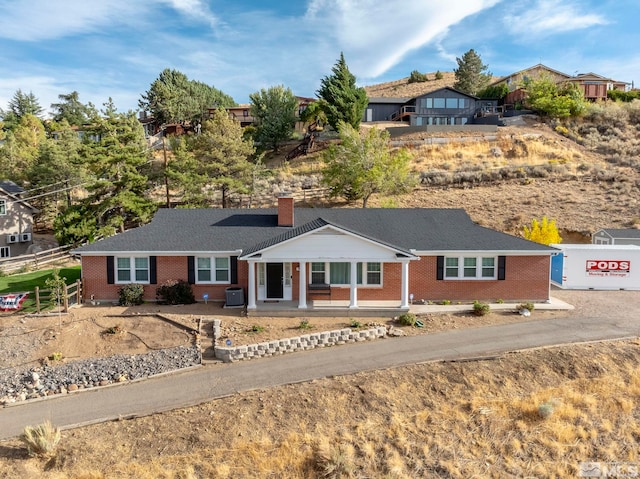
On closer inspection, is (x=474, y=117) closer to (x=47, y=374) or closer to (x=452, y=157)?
(x=452, y=157)

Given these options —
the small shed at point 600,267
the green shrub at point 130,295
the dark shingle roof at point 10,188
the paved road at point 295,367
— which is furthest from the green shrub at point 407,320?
the dark shingle roof at point 10,188

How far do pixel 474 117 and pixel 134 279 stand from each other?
60.2 metres

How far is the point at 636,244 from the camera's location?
28.9 metres

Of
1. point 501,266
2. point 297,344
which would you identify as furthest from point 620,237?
point 297,344

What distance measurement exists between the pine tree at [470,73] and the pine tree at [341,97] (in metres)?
39.3

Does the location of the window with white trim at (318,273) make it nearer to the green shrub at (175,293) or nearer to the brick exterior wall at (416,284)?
the brick exterior wall at (416,284)

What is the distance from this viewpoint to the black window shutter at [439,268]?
70.7 feet

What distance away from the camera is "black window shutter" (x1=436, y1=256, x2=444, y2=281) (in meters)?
21.6

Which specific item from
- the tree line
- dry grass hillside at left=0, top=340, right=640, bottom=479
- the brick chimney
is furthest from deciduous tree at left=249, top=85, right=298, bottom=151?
dry grass hillside at left=0, top=340, right=640, bottom=479

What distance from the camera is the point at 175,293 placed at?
68.9 feet

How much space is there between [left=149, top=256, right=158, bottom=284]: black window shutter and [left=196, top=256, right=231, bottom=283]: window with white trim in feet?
6.70

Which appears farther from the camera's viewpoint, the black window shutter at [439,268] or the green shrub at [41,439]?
the black window shutter at [439,268]

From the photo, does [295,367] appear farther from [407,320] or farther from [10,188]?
[10,188]

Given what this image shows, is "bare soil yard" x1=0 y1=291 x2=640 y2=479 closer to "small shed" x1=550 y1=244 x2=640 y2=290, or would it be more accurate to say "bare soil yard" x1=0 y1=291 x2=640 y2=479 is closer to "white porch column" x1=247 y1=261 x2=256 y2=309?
"white porch column" x1=247 y1=261 x2=256 y2=309
